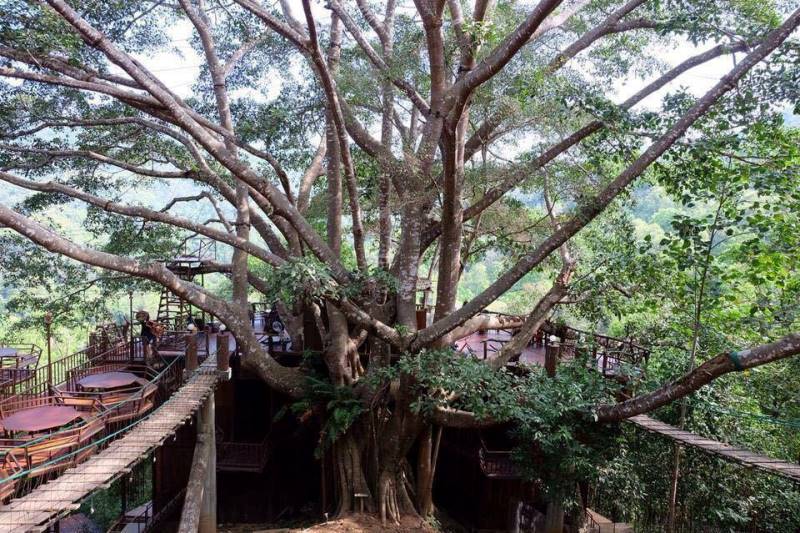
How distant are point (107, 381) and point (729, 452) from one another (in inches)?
323

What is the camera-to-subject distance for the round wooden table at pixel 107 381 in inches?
300

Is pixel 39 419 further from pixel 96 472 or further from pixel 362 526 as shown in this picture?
pixel 362 526

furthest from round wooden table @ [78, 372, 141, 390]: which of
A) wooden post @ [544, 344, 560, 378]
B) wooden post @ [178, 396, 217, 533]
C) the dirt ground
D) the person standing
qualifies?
wooden post @ [544, 344, 560, 378]

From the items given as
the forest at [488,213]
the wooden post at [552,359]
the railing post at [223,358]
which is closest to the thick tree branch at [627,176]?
the forest at [488,213]

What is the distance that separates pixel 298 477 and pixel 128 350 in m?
4.36

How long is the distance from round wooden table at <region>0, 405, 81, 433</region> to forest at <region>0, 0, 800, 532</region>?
1.68m

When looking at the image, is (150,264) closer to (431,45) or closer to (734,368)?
(431,45)

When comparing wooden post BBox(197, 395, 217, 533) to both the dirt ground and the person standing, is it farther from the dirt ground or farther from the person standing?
the person standing

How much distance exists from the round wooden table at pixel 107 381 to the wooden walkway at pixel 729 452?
724 cm

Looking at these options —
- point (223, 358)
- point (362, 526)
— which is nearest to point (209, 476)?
point (223, 358)

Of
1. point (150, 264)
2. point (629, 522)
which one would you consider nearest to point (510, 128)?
point (150, 264)

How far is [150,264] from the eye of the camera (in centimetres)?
649

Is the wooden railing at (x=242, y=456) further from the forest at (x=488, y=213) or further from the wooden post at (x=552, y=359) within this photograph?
the wooden post at (x=552, y=359)

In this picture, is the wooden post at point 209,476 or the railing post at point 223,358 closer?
the wooden post at point 209,476
